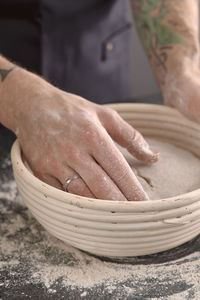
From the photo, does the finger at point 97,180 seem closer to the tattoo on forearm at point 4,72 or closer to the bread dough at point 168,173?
the bread dough at point 168,173

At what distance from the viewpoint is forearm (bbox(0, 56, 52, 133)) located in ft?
2.70

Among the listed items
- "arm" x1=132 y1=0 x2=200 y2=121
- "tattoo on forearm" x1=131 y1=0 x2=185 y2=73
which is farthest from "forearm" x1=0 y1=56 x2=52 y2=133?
"tattoo on forearm" x1=131 y1=0 x2=185 y2=73

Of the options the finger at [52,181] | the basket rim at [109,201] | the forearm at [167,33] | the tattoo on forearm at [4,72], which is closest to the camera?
the basket rim at [109,201]

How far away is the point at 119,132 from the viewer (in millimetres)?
824

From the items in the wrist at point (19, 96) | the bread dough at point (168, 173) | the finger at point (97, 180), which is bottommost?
the bread dough at point (168, 173)

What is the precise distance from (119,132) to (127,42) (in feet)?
2.57

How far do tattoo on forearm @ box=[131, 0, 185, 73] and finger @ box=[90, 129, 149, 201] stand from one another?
0.50m

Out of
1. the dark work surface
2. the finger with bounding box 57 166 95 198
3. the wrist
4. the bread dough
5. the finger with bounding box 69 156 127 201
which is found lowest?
the dark work surface

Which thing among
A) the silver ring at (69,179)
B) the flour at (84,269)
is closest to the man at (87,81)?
the silver ring at (69,179)

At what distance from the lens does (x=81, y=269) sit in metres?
0.73

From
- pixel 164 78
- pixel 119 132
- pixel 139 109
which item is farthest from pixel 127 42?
pixel 119 132

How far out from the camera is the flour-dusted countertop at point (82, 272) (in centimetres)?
68

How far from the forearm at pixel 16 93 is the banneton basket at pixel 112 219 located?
3.5 inches

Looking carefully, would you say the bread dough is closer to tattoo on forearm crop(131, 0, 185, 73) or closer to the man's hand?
the man's hand
